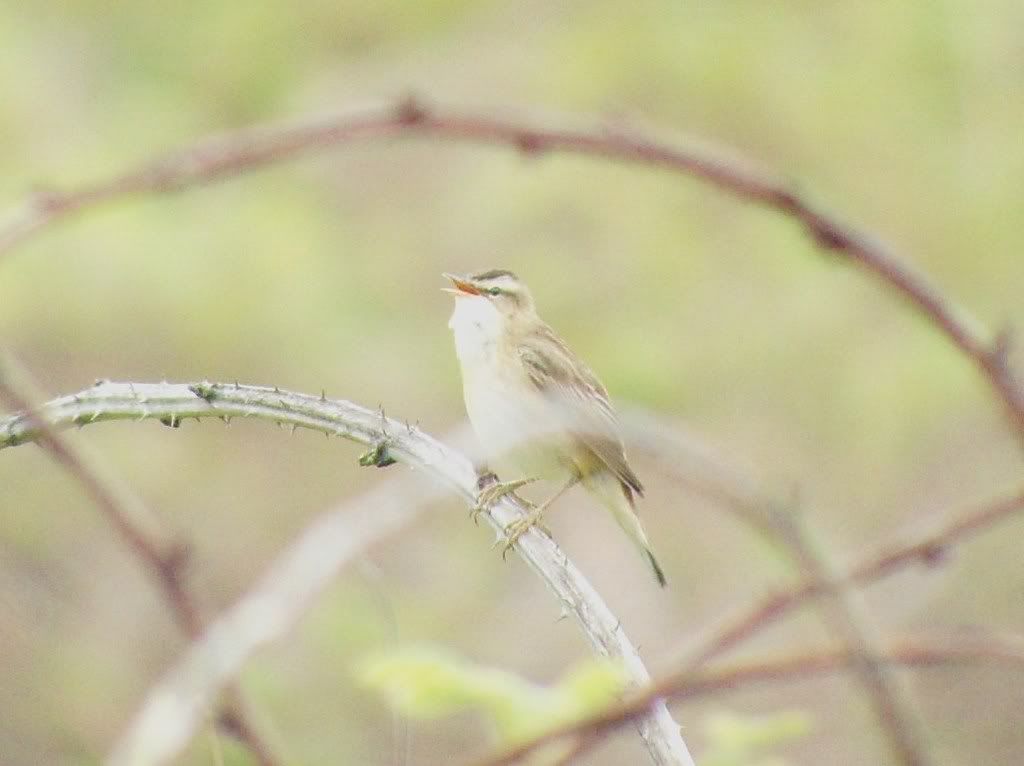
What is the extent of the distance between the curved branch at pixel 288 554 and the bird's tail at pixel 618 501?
216cm

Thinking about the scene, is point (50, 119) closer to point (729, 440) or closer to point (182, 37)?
point (182, 37)

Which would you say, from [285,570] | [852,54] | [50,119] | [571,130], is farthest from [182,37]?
[285,570]

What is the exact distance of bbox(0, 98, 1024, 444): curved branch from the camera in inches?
62.4

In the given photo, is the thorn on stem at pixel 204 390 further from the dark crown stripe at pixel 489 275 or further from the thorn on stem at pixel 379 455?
the dark crown stripe at pixel 489 275

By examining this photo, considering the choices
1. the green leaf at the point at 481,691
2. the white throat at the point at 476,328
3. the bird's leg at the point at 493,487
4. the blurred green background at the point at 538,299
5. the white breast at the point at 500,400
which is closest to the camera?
the green leaf at the point at 481,691

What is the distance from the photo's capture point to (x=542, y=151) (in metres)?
2.10

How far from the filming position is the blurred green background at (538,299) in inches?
352

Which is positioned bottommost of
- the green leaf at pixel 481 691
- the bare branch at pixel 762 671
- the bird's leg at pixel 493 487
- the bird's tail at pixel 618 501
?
the bare branch at pixel 762 671

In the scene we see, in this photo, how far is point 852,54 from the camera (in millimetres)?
9812

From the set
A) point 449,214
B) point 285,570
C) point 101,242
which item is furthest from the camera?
point 449,214

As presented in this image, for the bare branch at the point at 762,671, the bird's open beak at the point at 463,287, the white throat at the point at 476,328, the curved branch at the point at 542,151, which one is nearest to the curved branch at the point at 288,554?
the bare branch at the point at 762,671

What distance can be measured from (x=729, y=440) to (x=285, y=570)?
902 cm

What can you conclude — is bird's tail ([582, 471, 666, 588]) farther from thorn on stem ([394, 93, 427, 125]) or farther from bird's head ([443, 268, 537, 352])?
thorn on stem ([394, 93, 427, 125])

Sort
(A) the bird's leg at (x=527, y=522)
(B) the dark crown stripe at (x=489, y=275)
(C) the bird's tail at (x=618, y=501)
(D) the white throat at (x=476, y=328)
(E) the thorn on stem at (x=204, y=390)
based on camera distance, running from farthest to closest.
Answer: (B) the dark crown stripe at (x=489, y=275)
(D) the white throat at (x=476, y=328)
(C) the bird's tail at (x=618, y=501)
(A) the bird's leg at (x=527, y=522)
(E) the thorn on stem at (x=204, y=390)
